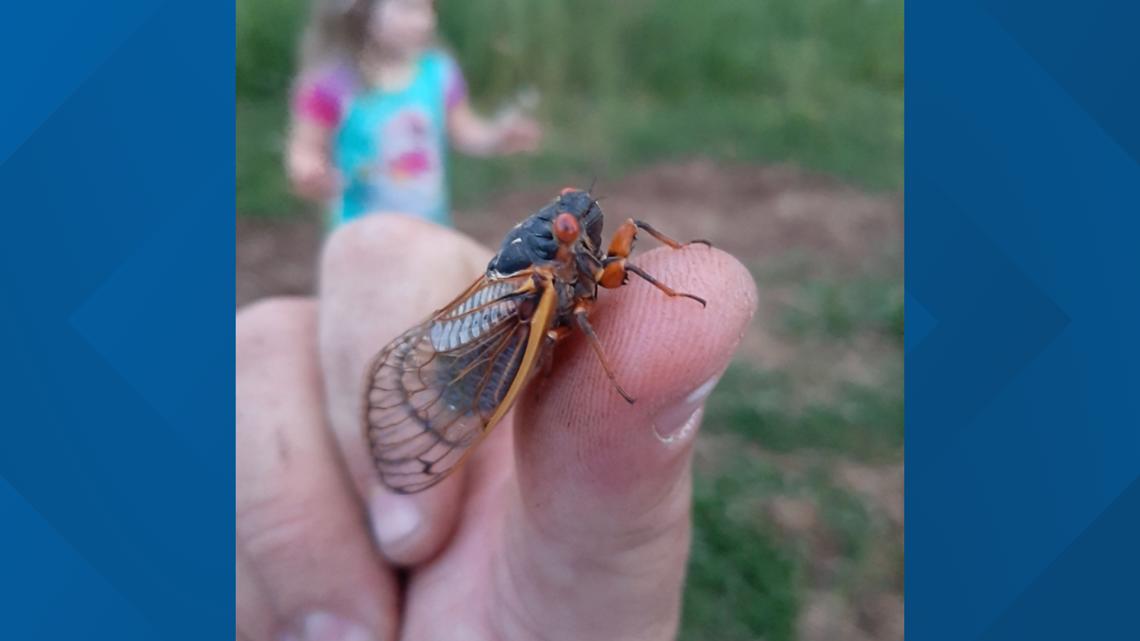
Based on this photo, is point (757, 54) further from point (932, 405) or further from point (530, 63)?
point (932, 405)

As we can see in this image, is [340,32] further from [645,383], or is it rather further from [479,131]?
[645,383]

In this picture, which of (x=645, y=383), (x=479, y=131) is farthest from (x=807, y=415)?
(x=645, y=383)

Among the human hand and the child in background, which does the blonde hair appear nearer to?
the child in background

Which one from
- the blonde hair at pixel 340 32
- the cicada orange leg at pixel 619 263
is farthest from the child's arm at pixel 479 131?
the cicada orange leg at pixel 619 263

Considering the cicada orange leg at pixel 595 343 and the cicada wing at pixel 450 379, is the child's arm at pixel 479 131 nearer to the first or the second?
the cicada wing at pixel 450 379

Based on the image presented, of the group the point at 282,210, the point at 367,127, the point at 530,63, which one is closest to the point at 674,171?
the point at 530,63

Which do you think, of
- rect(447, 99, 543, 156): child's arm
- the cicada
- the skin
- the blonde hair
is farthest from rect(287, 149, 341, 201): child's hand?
the cicada

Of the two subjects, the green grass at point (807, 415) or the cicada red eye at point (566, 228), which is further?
the green grass at point (807, 415)
